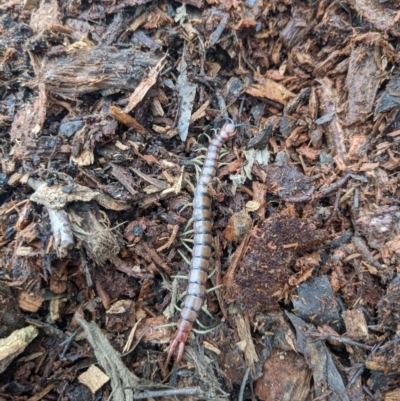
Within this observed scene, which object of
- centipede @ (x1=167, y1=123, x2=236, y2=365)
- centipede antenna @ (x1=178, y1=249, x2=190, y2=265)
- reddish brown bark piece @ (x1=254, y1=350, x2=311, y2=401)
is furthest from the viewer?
centipede antenna @ (x1=178, y1=249, x2=190, y2=265)

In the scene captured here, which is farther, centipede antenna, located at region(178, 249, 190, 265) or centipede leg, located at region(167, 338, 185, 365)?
centipede antenna, located at region(178, 249, 190, 265)

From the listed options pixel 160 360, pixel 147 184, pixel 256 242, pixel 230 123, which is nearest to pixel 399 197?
pixel 256 242

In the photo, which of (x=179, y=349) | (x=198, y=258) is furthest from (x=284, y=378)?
(x=198, y=258)

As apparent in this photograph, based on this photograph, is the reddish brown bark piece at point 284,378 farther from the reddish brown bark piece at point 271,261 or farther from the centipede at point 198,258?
the centipede at point 198,258

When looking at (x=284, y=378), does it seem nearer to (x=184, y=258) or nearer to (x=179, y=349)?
(x=179, y=349)

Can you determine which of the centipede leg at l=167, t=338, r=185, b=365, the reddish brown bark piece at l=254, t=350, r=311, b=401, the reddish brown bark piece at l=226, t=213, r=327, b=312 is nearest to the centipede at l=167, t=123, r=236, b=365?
the centipede leg at l=167, t=338, r=185, b=365

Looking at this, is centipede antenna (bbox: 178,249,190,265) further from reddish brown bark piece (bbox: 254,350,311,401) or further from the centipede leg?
reddish brown bark piece (bbox: 254,350,311,401)

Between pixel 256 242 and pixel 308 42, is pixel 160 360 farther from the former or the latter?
pixel 308 42
